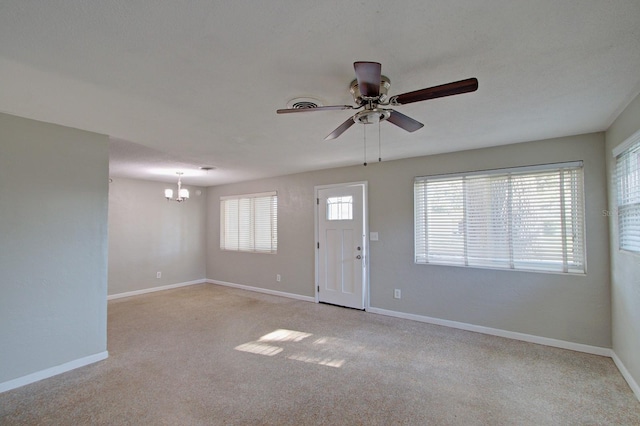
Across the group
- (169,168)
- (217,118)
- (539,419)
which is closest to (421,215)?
(539,419)

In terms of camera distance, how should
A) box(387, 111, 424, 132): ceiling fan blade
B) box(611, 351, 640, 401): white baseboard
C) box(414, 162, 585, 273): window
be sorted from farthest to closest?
box(414, 162, 585, 273): window
box(611, 351, 640, 401): white baseboard
box(387, 111, 424, 132): ceiling fan blade

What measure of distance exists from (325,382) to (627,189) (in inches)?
123

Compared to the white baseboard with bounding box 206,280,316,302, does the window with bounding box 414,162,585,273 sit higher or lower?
higher

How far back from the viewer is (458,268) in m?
3.78

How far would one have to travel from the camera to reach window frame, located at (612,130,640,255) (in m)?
2.32

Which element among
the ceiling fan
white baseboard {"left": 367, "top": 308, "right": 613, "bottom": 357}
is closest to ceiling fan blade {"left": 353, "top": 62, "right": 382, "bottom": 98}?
the ceiling fan

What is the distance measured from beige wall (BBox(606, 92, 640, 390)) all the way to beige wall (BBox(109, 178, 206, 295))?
6939mm

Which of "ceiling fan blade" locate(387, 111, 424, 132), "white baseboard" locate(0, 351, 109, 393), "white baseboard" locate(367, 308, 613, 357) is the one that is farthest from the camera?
"white baseboard" locate(367, 308, 613, 357)

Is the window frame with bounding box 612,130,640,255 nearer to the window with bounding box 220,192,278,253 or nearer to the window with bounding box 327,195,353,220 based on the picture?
the window with bounding box 327,195,353,220

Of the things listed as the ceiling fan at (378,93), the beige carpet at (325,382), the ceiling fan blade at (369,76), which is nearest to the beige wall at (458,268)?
the beige carpet at (325,382)

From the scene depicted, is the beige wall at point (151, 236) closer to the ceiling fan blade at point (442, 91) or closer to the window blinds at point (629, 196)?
the ceiling fan blade at point (442, 91)

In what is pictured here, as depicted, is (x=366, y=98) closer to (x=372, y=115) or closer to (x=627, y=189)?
(x=372, y=115)

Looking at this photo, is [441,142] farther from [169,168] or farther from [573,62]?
[169,168]

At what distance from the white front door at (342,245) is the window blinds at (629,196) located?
9.22 ft
